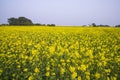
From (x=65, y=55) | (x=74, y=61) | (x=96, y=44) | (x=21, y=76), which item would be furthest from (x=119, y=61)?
(x=96, y=44)

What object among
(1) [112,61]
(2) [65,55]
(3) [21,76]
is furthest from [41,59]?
(1) [112,61]

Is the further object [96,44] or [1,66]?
[96,44]

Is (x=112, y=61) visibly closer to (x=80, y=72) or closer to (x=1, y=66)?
(x=80, y=72)

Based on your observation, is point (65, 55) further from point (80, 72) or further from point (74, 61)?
point (80, 72)

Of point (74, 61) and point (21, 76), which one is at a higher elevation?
point (74, 61)

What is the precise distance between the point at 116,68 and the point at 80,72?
1.04 meters

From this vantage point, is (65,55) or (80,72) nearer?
(80,72)

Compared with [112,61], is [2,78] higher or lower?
lower

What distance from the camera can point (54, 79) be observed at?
4.36 metres

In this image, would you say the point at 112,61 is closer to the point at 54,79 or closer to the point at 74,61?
the point at 74,61

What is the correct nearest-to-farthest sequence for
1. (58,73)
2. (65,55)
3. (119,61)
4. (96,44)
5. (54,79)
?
1. (54,79)
2. (58,73)
3. (119,61)
4. (65,55)
5. (96,44)

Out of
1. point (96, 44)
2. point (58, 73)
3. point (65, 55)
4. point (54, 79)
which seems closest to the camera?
point (54, 79)

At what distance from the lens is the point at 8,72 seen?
5.18m

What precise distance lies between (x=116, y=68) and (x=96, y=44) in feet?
14.0
